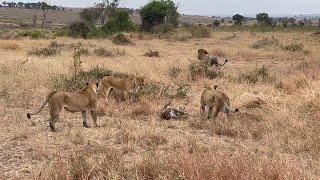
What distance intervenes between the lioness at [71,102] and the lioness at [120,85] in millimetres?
2244

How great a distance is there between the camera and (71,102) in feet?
30.2

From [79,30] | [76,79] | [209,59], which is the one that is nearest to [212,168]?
[76,79]

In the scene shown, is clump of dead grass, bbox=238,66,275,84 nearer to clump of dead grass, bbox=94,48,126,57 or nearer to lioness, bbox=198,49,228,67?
lioness, bbox=198,49,228,67

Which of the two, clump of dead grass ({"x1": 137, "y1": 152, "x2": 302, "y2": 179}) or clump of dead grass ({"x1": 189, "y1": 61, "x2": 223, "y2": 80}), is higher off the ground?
clump of dead grass ({"x1": 137, "y1": 152, "x2": 302, "y2": 179})

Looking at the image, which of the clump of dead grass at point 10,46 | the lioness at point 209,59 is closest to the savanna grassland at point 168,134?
Result: the lioness at point 209,59

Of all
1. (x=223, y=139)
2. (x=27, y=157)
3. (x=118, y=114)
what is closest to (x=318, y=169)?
(x=223, y=139)

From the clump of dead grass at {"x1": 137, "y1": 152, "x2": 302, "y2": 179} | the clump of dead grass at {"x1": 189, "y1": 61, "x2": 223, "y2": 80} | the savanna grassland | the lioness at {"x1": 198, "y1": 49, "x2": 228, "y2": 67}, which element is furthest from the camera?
the lioness at {"x1": 198, "y1": 49, "x2": 228, "y2": 67}

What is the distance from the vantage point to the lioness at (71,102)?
8.99 meters

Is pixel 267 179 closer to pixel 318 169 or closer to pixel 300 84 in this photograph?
pixel 318 169

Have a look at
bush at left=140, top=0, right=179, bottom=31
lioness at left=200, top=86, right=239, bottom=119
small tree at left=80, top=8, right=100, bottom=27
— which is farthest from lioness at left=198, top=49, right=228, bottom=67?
small tree at left=80, top=8, right=100, bottom=27

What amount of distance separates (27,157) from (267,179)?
3.49 meters

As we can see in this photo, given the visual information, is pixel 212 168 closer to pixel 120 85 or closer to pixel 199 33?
pixel 120 85

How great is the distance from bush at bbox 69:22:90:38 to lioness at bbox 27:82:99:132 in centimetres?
3029

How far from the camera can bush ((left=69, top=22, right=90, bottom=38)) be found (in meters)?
39.7
